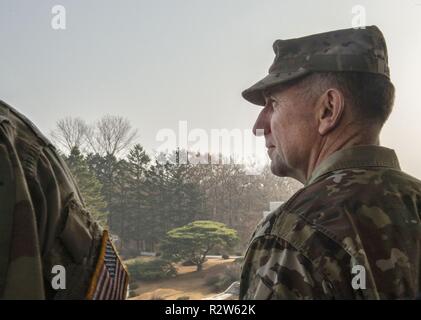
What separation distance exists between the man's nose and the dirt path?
10088 mm

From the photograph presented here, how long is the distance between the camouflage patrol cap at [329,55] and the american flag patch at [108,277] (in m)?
0.60

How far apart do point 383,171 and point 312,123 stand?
231mm

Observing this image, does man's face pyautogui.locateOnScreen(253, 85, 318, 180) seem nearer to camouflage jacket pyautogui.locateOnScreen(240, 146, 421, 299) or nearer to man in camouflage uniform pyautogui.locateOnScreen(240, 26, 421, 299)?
man in camouflage uniform pyautogui.locateOnScreen(240, 26, 421, 299)

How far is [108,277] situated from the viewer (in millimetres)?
787

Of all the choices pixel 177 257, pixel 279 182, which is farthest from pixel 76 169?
pixel 279 182

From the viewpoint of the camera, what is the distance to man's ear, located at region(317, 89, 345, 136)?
1.05 m

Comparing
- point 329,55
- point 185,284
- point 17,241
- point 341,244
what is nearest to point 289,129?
point 329,55

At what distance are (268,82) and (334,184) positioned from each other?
1.27 feet

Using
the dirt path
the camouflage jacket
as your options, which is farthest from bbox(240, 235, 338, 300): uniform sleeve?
the dirt path

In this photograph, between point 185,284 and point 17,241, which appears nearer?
point 17,241

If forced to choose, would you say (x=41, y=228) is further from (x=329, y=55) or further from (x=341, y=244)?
(x=329, y=55)
